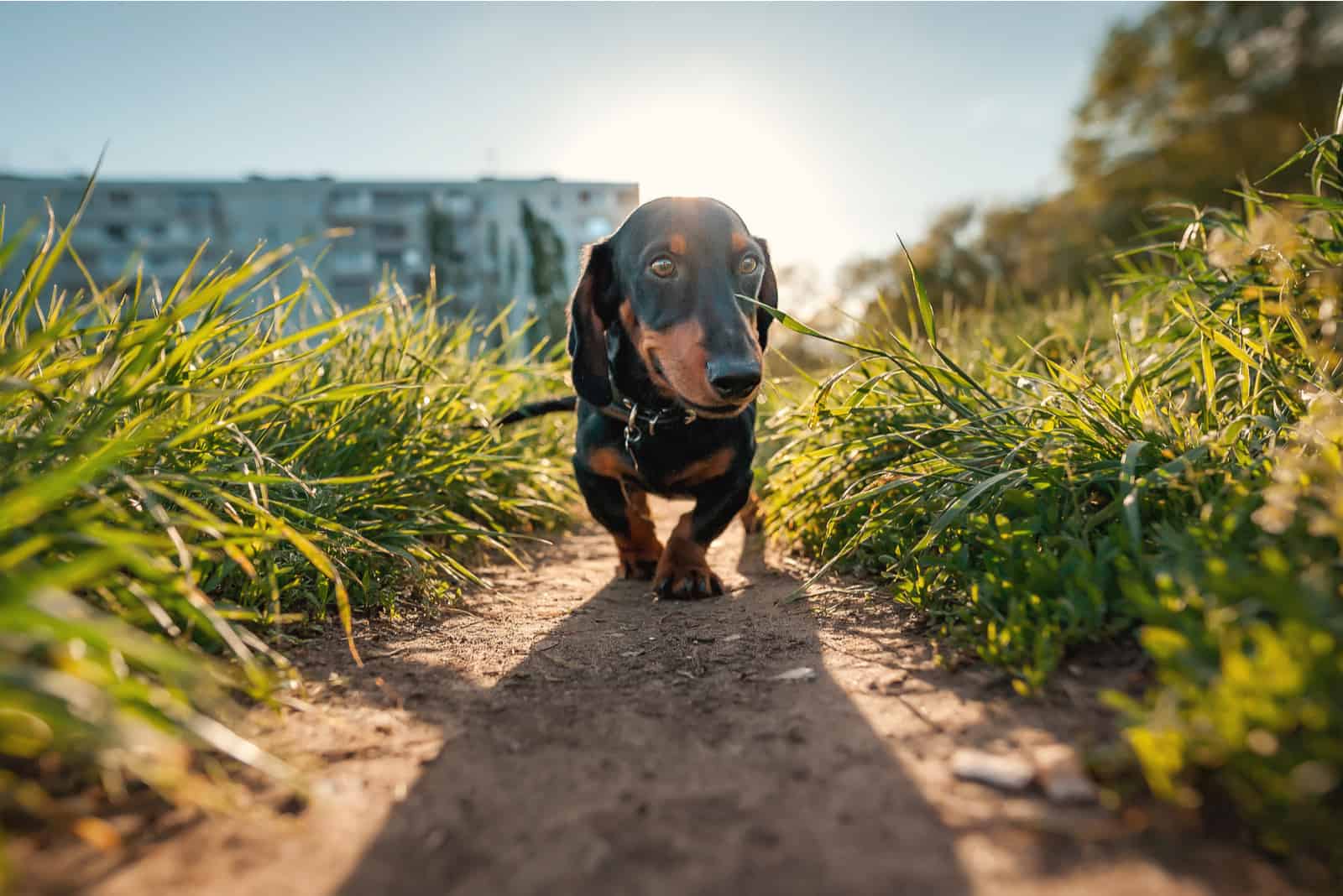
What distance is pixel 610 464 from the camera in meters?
2.98

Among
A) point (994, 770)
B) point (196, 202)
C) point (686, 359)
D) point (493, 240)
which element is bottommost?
point (994, 770)

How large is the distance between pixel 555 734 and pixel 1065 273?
58.5ft

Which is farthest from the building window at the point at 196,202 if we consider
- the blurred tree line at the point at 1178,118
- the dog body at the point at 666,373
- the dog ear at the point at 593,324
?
the dog body at the point at 666,373

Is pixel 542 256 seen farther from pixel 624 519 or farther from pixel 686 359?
pixel 686 359

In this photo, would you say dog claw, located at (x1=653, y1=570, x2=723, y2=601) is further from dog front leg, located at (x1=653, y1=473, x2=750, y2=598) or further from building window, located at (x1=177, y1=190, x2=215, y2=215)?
building window, located at (x1=177, y1=190, x2=215, y2=215)

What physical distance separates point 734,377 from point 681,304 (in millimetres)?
450

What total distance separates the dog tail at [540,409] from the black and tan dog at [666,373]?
0.28 m

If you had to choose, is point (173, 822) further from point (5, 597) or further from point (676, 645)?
point (676, 645)


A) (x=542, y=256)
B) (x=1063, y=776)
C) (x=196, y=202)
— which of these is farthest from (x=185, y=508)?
(x=196, y=202)

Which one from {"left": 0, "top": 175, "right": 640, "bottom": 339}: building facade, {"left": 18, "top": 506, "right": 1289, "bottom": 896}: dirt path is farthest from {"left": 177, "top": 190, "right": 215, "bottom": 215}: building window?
{"left": 18, "top": 506, "right": 1289, "bottom": 896}: dirt path

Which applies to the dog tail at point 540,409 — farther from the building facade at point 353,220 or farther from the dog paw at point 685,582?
the building facade at point 353,220

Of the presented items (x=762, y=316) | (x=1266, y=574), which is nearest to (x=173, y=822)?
(x=1266, y=574)

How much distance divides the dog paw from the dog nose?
73 centimetres

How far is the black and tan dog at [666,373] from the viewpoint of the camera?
2.48 metres
